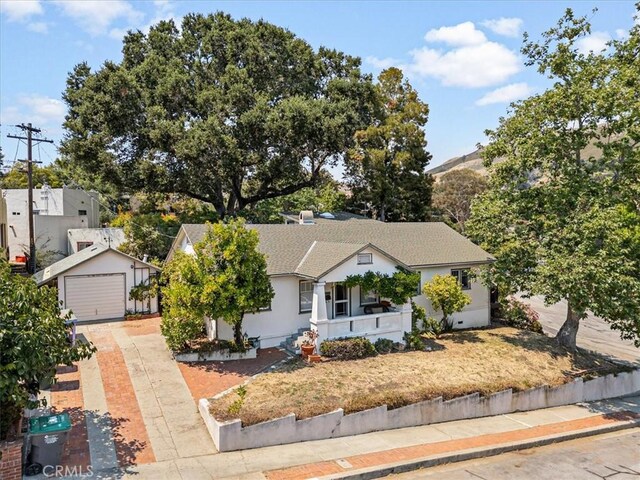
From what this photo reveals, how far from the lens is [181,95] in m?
35.5

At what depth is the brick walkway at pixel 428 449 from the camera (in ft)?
36.3

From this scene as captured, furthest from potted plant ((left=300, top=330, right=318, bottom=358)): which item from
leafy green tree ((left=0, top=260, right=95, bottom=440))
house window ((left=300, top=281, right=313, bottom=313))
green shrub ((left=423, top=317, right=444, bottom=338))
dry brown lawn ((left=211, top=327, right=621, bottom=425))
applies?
leafy green tree ((left=0, top=260, right=95, bottom=440))

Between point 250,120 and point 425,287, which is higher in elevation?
point 250,120

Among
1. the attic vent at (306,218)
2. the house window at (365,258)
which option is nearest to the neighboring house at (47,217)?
the attic vent at (306,218)

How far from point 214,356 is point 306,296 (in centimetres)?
491

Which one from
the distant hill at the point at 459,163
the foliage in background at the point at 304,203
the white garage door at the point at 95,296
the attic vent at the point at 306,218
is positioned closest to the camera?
the white garage door at the point at 95,296

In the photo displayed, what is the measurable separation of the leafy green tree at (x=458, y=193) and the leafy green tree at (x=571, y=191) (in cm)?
3787

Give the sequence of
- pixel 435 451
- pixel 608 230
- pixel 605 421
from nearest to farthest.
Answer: pixel 435 451 < pixel 605 421 < pixel 608 230

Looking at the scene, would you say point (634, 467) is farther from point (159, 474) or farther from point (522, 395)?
point (159, 474)

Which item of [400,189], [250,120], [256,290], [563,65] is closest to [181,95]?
[250,120]

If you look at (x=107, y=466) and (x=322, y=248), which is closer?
(x=107, y=466)

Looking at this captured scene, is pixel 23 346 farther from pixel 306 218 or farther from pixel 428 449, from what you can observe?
pixel 306 218

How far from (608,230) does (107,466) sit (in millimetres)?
18860

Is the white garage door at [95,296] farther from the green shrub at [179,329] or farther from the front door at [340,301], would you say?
the front door at [340,301]
